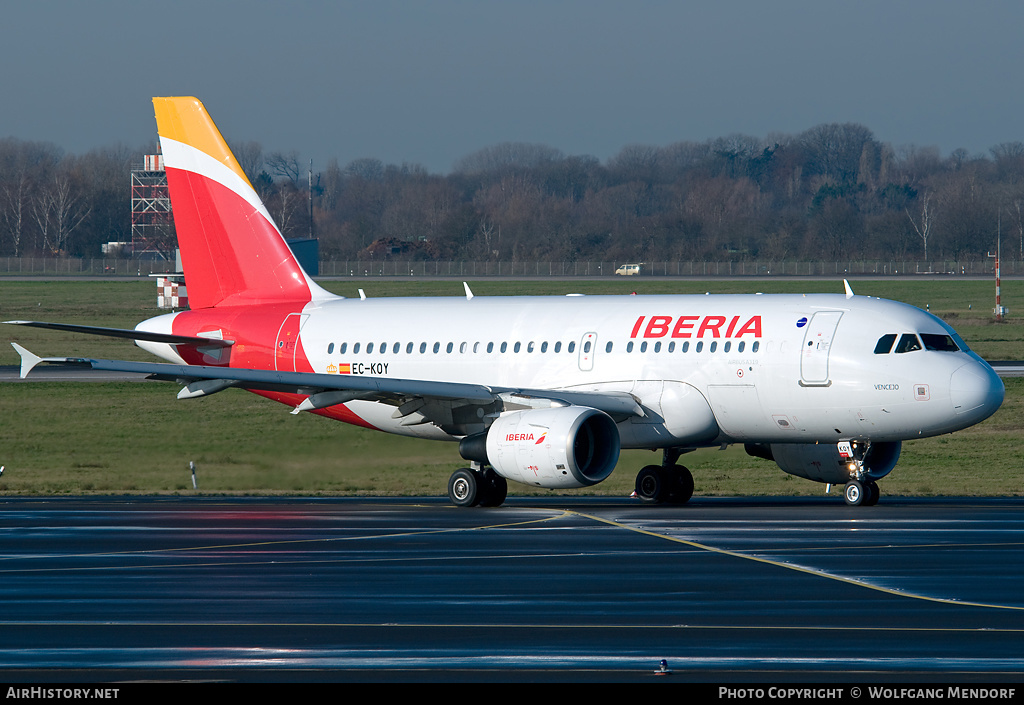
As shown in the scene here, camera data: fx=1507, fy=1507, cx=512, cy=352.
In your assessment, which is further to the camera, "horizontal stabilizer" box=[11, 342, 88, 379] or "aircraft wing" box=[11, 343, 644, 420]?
"aircraft wing" box=[11, 343, 644, 420]

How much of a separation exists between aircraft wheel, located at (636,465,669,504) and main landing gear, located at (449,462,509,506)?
3.21 m

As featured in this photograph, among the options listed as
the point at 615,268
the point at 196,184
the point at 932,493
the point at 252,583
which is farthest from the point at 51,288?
the point at 252,583

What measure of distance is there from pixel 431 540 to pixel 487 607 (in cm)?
732

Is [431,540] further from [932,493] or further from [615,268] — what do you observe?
[615,268]

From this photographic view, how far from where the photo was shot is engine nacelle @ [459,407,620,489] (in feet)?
93.9

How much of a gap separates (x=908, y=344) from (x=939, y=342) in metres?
0.70

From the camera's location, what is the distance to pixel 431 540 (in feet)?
79.6

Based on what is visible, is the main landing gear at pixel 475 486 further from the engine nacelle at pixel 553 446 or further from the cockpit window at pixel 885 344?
the cockpit window at pixel 885 344

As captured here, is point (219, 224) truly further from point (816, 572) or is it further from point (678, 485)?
point (816, 572)

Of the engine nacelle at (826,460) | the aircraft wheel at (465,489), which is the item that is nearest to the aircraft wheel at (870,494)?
the engine nacelle at (826,460)

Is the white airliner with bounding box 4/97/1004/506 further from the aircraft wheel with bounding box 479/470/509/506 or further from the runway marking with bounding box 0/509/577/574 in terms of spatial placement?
the runway marking with bounding box 0/509/577/574

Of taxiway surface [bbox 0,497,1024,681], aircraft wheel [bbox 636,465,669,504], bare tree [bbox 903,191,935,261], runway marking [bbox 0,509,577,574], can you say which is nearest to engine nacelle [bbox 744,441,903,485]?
taxiway surface [bbox 0,497,1024,681]

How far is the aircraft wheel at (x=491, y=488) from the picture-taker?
103 feet

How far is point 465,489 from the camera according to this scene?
31422 millimetres
